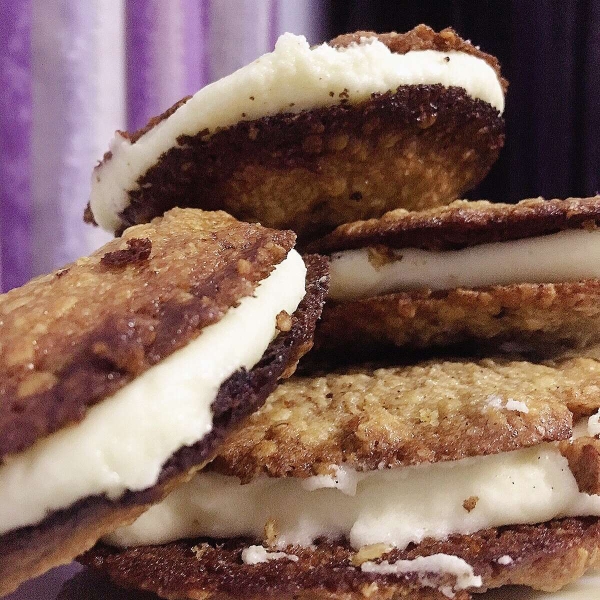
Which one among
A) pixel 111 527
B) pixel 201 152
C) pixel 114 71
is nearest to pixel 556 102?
pixel 114 71

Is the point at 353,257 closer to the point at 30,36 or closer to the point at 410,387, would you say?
the point at 410,387

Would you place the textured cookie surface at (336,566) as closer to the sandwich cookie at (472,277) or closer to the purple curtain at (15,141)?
the sandwich cookie at (472,277)

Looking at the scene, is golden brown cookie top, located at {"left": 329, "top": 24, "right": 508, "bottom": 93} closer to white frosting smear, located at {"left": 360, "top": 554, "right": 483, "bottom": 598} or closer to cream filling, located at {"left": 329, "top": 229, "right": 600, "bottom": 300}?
cream filling, located at {"left": 329, "top": 229, "right": 600, "bottom": 300}

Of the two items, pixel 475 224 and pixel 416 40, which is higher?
pixel 416 40

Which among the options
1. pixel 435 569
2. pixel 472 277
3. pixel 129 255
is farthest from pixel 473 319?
pixel 129 255

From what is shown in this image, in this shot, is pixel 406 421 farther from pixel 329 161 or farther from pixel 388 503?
pixel 329 161

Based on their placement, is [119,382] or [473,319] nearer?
[119,382]

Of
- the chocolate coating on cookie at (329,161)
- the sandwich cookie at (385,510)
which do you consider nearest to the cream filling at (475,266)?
the chocolate coating on cookie at (329,161)
